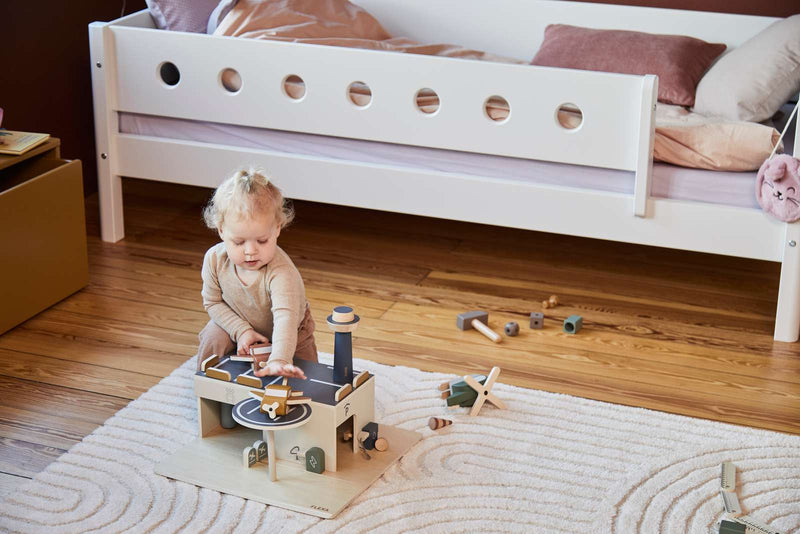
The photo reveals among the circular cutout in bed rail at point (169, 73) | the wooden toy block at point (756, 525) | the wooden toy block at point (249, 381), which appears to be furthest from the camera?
the circular cutout in bed rail at point (169, 73)

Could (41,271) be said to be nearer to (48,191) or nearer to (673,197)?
(48,191)

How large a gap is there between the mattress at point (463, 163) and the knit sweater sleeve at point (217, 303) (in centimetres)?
72

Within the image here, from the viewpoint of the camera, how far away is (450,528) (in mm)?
1489

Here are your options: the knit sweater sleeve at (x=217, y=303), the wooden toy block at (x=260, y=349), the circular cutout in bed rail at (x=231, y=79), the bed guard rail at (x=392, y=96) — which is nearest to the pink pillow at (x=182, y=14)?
the bed guard rail at (x=392, y=96)

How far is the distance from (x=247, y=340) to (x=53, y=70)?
143 cm

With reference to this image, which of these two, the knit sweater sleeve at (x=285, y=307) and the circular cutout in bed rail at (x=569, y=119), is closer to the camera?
the knit sweater sleeve at (x=285, y=307)

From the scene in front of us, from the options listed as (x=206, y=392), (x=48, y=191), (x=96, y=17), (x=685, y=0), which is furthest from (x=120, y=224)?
(x=685, y=0)

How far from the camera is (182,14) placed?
8.66 feet

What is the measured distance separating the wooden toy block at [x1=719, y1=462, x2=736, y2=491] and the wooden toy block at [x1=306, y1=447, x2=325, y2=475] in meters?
0.64

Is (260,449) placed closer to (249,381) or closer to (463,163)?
(249,381)

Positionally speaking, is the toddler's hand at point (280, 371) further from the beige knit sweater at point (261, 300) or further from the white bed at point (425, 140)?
the white bed at point (425, 140)

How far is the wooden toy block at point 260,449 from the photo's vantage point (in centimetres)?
162

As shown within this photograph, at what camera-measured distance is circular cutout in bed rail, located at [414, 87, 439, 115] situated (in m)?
2.30

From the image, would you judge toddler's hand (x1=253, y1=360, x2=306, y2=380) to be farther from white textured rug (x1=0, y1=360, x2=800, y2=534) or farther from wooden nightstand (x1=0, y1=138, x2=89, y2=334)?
wooden nightstand (x1=0, y1=138, x2=89, y2=334)
